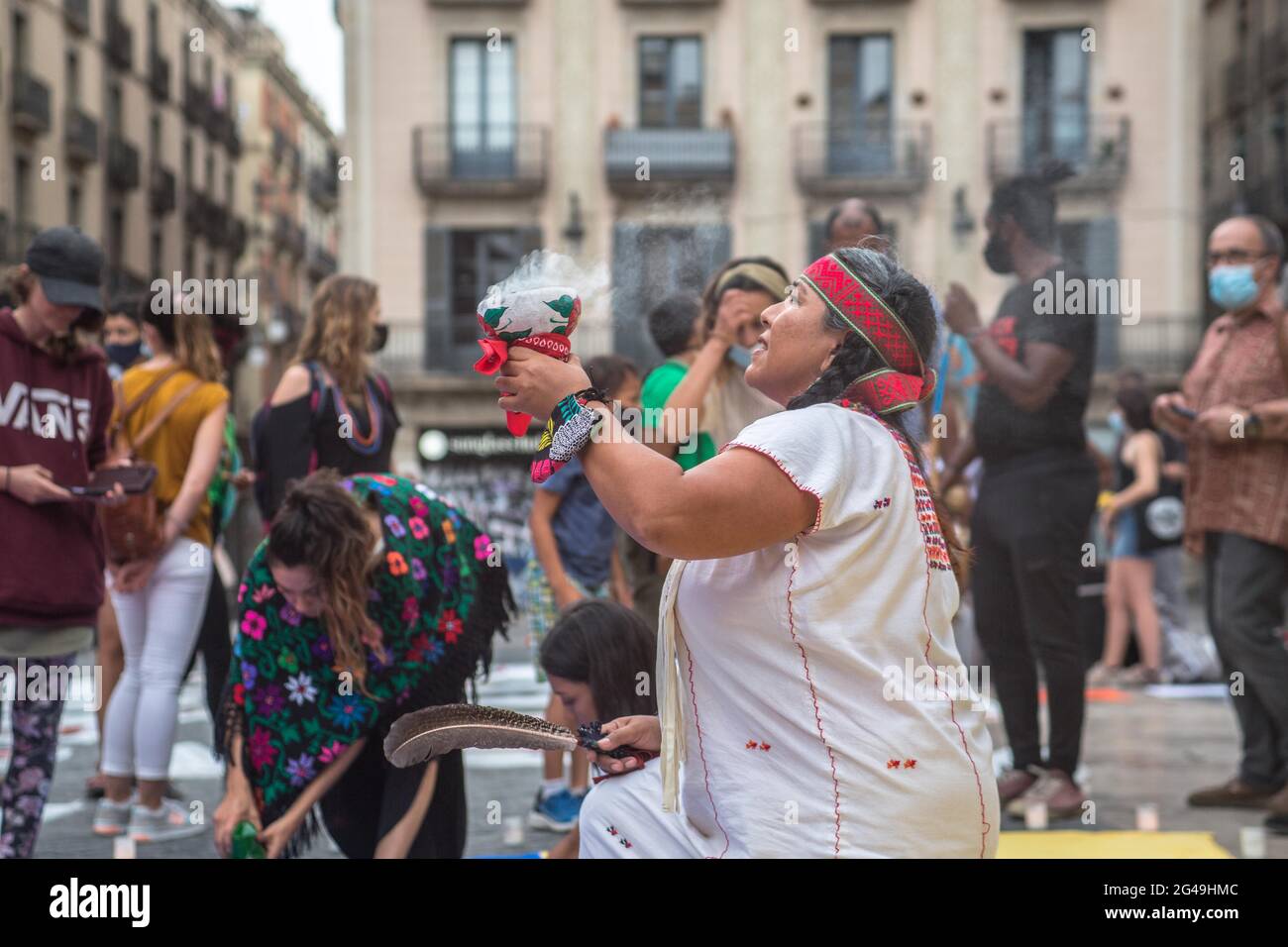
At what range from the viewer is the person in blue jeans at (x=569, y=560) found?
17.3ft

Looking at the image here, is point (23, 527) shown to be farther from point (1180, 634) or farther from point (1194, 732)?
point (1180, 634)

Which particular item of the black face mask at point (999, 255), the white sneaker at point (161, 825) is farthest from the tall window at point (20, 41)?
the black face mask at point (999, 255)

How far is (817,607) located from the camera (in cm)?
230

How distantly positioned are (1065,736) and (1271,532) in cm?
94

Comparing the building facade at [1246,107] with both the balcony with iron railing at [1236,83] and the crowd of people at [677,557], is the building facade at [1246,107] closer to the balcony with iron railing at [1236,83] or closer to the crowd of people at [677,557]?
the balcony with iron railing at [1236,83]

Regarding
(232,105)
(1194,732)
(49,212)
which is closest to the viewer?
(1194,732)

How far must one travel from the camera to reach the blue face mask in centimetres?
531

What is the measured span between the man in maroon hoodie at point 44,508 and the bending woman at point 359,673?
2.27ft

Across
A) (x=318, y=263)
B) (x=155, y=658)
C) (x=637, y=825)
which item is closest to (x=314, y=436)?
(x=155, y=658)

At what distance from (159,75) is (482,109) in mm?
17104

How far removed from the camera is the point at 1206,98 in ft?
114

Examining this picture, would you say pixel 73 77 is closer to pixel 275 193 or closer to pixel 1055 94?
pixel 1055 94
